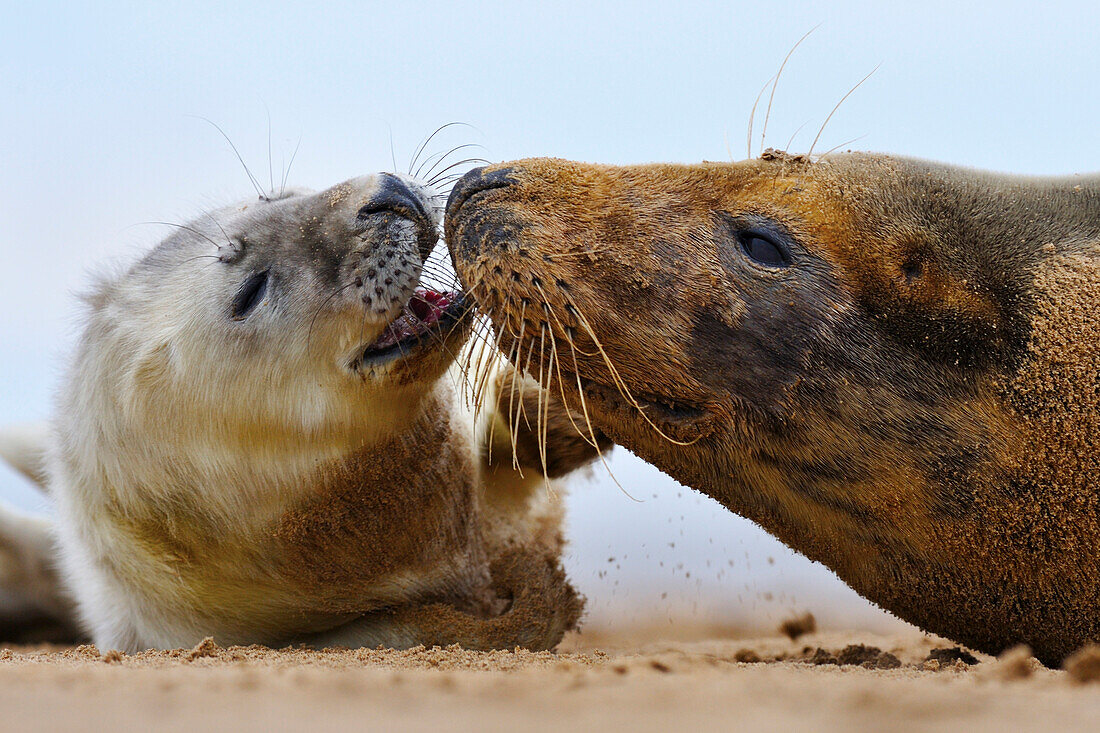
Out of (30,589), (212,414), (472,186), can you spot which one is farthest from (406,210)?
(30,589)

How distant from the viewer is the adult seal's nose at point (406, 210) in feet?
10.8

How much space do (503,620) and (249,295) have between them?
141cm

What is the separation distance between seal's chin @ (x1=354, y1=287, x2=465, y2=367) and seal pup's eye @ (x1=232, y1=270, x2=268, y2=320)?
47cm

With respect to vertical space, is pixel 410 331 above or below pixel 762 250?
below

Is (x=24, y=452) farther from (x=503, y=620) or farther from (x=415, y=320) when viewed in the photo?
(x=415, y=320)

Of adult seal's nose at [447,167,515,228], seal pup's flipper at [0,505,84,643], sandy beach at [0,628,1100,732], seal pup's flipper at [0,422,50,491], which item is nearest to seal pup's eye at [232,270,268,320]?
adult seal's nose at [447,167,515,228]

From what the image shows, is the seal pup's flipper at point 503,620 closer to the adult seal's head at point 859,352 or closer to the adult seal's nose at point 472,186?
the adult seal's head at point 859,352

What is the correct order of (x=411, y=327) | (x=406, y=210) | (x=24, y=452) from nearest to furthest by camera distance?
(x=411, y=327)
(x=406, y=210)
(x=24, y=452)

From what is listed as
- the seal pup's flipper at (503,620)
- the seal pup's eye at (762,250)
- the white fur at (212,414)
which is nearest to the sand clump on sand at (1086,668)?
the seal pup's eye at (762,250)

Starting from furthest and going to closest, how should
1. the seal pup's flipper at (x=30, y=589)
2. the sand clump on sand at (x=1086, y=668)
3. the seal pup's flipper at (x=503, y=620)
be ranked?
the seal pup's flipper at (x=30, y=589)
the seal pup's flipper at (x=503, y=620)
the sand clump on sand at (x=1086, y=668)

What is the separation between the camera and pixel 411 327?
320 cm

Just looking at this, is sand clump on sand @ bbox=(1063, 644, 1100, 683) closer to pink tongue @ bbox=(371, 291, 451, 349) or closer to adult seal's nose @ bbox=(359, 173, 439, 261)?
pink tongue @ bbox=(371, 291, 451, 349)

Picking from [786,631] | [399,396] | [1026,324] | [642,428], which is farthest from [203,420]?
[786,631]

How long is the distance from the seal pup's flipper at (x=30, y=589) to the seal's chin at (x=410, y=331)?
2924 mm
